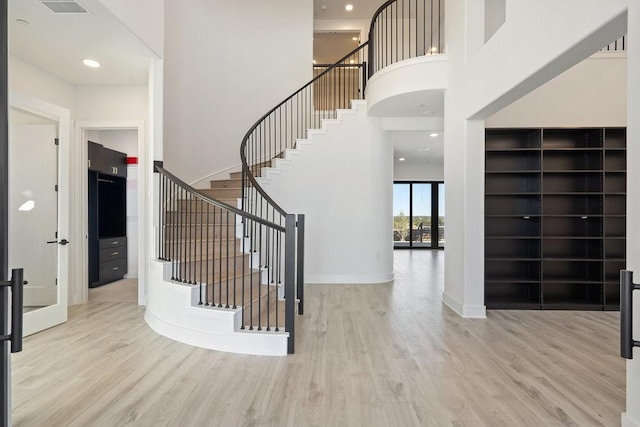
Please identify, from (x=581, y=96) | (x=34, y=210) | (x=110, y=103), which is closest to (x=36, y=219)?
(x=34, y=210)

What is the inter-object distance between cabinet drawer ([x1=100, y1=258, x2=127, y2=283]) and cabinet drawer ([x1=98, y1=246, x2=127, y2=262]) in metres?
0.07

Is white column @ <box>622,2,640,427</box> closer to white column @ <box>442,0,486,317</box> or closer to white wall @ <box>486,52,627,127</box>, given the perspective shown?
white column @ <box>442,0,486,317</box>

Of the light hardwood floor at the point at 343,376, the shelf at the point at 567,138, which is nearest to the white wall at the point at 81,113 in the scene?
the light hardwood floor at the point at 343,376

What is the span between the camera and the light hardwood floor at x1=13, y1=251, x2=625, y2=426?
2.26 meters

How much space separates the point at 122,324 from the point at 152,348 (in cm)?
100

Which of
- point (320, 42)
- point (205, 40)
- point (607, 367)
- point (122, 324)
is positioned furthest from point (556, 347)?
point (320, 42)

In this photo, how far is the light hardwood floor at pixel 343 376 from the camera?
2.26 metres

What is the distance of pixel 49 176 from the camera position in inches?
163

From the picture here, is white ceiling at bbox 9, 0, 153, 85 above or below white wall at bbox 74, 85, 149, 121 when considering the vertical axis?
above

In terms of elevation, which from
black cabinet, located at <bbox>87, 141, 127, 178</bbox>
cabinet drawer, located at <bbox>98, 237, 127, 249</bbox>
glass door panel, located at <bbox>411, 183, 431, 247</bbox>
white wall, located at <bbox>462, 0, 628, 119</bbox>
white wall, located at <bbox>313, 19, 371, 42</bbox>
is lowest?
cabinet drawer, located at <bbox>98, 237, 127, 249</bbox>

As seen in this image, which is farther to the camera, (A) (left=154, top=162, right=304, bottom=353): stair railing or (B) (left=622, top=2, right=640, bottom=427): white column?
(A) (left=154, top=162, right=304, bottom=353): stair railing

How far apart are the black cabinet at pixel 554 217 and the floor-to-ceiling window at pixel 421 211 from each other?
794 centimetres

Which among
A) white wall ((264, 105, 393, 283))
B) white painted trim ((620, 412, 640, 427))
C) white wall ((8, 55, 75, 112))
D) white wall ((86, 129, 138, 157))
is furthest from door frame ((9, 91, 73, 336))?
white painted trim ((620, 412, 640, 427))

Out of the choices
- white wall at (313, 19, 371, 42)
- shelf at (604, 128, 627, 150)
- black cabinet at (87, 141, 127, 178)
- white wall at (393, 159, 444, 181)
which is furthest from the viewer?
white wall at (393, 159, 444, 181)
